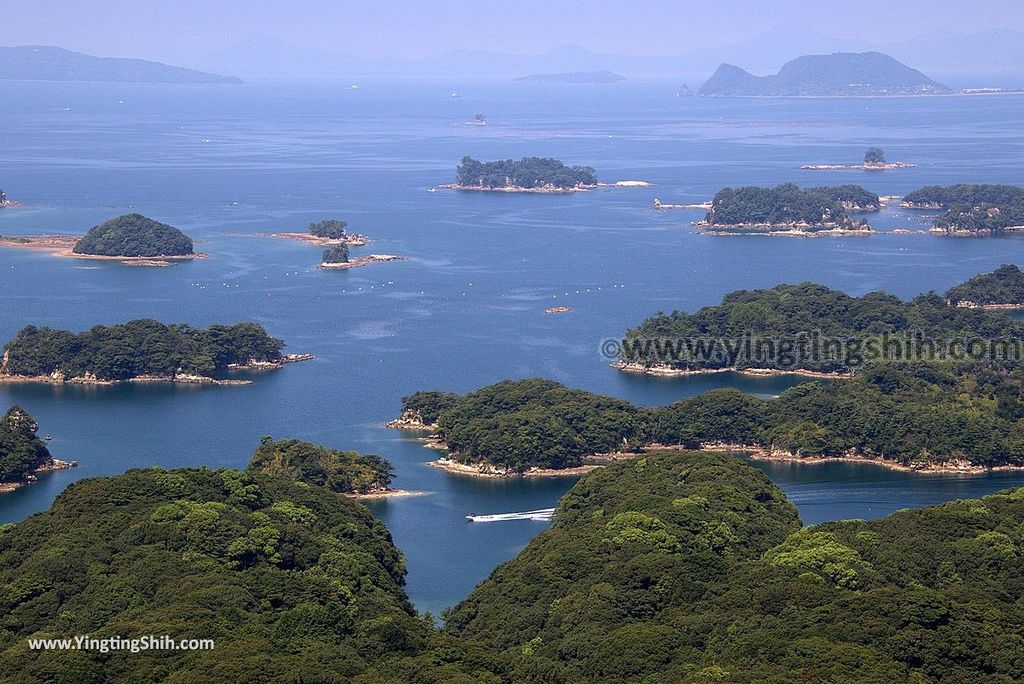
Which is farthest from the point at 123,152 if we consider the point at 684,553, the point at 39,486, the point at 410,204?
the point at 684,553

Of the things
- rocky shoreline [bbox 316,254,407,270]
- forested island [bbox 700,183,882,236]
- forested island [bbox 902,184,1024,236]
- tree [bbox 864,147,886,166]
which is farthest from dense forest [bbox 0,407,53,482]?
tree [bbox 864,147,886,166]

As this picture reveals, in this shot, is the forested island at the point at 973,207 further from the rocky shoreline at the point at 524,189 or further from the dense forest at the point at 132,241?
the dense forest at the point at 132,241

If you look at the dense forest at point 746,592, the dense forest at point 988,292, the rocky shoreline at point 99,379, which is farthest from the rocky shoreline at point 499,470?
the dense forest at point 988,292

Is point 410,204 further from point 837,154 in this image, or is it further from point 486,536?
point 486,536

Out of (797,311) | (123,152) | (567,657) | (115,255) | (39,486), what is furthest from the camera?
(123,152)

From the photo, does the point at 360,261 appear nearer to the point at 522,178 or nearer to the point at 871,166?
the point at 522,178

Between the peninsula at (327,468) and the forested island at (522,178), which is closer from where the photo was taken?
the peninsula at (327,468)

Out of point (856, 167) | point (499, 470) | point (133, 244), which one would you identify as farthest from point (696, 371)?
point (856, 167)
